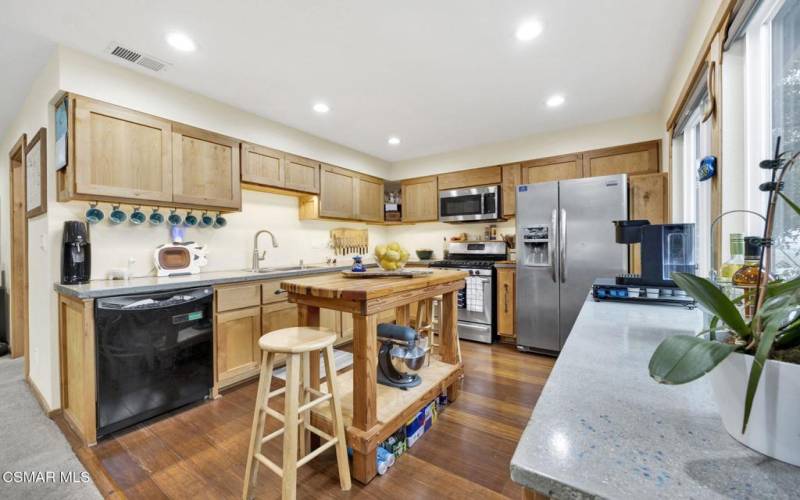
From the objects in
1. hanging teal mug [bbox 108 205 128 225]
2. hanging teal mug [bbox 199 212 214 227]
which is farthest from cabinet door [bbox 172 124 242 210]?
hanging teal mug [bbox 108 205 128 225]

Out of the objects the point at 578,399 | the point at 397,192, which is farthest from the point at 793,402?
the point at 397,192

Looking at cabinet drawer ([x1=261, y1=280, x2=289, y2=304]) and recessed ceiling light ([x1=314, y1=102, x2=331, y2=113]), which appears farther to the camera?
recessed ceiling light ([x1=314, y1=102, x2=331, y2=113])

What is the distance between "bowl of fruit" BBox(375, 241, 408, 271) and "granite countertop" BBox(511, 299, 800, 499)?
127 cm

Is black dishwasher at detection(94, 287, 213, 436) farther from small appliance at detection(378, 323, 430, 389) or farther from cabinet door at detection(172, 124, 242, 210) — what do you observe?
small appliance at detection(378, 323, 430, 389)

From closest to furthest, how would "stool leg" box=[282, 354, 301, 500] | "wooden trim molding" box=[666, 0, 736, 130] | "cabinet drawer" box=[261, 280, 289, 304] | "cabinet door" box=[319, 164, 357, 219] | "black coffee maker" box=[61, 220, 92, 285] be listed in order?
"stool leg" box=[282, 354, 301, 500] < "wooden trim molding" box=[666, 0, 736, 130] < "black coffee maker" box=[61, 220, 92, 285] < "cabinet drawer" box=[261, 280, 289, 304] < "cabinet door" box=[319, 164, 357, 219]

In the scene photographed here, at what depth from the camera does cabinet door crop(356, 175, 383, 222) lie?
450 centimetres

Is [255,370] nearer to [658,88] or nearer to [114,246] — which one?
[114,246]

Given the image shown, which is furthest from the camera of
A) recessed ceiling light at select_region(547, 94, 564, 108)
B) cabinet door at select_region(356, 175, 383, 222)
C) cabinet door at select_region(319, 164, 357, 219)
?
cabinet door at select_region(356, 175, 383, 222)

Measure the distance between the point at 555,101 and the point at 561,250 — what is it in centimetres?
142

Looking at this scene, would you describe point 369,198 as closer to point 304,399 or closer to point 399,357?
point 399,357

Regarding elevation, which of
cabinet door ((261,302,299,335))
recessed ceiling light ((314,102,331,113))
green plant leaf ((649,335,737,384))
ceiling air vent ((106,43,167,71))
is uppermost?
recessed ceiling light ((314,102,331,113))

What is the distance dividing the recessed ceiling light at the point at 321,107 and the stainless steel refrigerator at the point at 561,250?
7.16ft

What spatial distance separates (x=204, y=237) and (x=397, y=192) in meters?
2.87

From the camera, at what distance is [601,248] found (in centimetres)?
317
